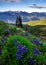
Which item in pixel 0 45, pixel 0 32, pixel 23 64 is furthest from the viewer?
pixel 0 32

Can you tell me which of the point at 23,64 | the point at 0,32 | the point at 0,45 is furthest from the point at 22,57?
the point at 0,32

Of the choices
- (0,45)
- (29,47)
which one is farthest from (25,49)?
(0,45)

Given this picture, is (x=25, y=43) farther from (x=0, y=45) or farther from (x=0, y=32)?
(x=0, y=32)

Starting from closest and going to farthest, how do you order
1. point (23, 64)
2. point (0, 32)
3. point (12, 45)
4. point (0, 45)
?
point (23, 64) → point (12, 45) → point (0, 45) → point (0, 32)

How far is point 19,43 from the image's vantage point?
7.49 metres

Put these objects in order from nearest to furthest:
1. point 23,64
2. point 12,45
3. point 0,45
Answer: point 23,64, point 12,45, point 0,45

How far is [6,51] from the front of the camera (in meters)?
7.33

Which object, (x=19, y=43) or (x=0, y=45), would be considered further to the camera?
(x=0, y=45)

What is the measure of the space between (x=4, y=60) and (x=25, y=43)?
0.70 m

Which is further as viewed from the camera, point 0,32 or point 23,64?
point 0,32

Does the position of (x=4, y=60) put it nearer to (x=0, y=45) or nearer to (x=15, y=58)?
(x=15, y=58)

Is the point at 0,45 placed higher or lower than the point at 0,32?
higher

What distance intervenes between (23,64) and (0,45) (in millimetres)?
1696

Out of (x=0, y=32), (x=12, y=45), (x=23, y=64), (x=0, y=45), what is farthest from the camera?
(x=0, y=32)
